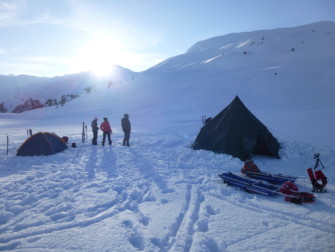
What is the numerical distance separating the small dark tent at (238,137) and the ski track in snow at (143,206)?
675mm

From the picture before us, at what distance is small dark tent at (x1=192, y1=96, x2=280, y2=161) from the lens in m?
9.73

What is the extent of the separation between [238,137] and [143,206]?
5.64 metres

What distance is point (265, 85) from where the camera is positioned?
2272 cm

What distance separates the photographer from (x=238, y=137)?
993cm

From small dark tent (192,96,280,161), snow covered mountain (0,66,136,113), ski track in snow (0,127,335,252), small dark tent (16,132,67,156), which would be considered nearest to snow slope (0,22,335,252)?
ski track in snow (0,127,335,252)

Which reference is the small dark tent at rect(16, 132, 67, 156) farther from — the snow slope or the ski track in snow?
the ski track in snow

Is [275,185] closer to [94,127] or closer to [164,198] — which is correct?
[164,198]

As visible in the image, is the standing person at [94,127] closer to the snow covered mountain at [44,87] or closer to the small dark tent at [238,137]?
the small dark tent at [238,137]

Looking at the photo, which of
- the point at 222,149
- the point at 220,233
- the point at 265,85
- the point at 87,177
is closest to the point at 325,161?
the point at 222,149

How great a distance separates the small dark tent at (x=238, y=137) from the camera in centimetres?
973

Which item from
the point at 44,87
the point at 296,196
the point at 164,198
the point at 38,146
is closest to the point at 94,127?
the point at 38,146

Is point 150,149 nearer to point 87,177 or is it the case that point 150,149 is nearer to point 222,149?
point 222,149

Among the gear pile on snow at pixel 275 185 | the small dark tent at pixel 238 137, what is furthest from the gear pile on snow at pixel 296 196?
the small dark tent at pixel 238 137

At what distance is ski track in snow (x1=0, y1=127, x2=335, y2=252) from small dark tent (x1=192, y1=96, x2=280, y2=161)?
2.21 feet
